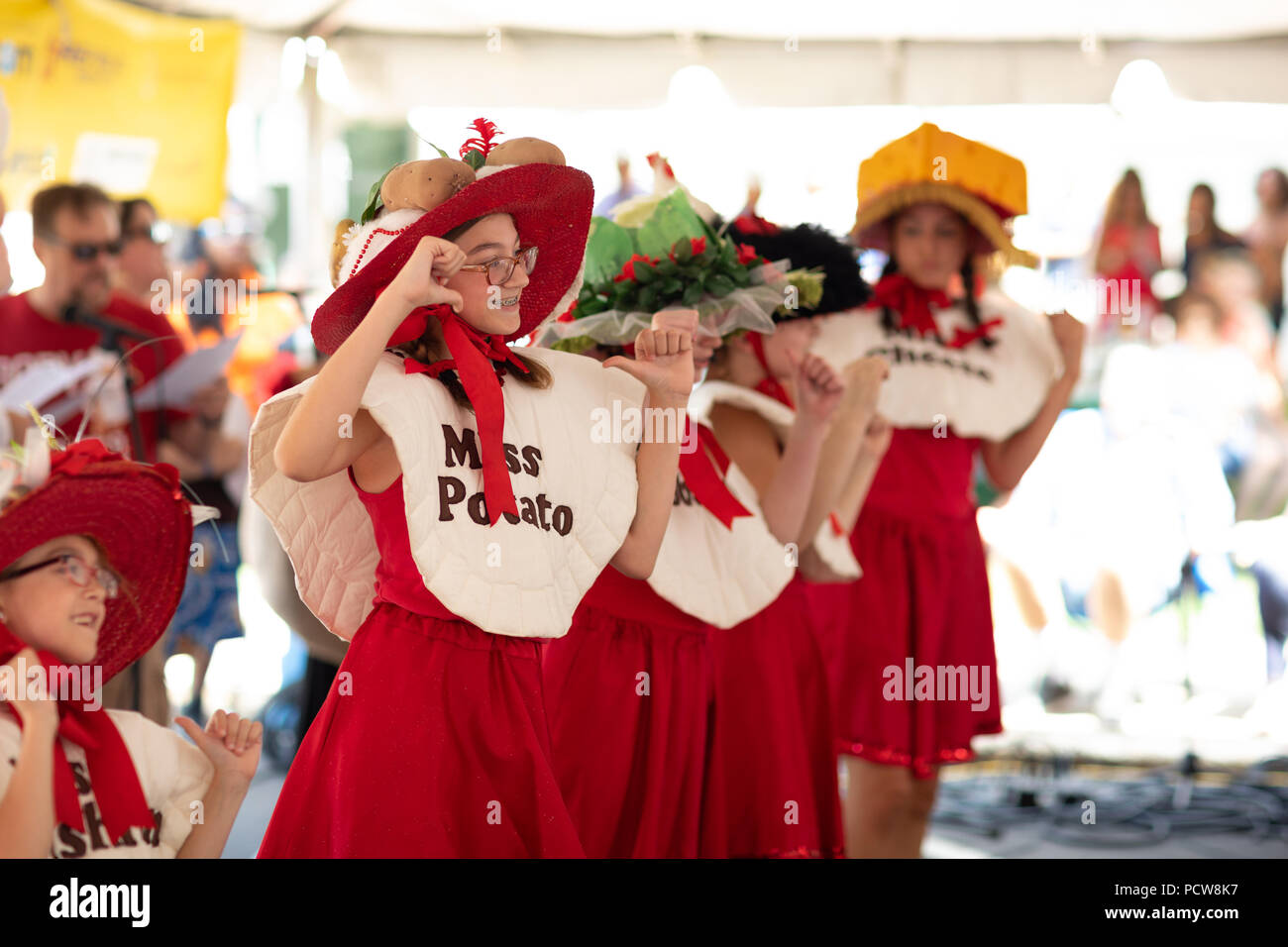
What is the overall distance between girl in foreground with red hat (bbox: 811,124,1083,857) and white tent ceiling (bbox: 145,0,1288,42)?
7.84ft

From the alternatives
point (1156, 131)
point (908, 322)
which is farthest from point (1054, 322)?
point (1156, 131)

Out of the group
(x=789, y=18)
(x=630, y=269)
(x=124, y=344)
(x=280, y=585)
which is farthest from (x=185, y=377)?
(x=789, y=18)

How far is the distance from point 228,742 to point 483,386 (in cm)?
55

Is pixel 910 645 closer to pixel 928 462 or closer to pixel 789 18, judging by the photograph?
pixel 928 462

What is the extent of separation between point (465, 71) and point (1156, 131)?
2.80m

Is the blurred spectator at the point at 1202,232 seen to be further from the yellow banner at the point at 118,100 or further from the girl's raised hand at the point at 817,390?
the yellow banner at the point at 118,100

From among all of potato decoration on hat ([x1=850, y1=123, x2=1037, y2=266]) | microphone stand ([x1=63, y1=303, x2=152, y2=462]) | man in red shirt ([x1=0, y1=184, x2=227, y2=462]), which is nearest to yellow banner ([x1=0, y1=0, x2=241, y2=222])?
man in red shirt ([x1=0, y1=184, x2=227, y2=462])

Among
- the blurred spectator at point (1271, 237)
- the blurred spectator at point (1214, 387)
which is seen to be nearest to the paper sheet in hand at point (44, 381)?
the blurred spectator at point (1214, 387)

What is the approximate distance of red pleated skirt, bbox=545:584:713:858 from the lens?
7.41 feet

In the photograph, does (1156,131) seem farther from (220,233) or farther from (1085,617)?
(220,233)

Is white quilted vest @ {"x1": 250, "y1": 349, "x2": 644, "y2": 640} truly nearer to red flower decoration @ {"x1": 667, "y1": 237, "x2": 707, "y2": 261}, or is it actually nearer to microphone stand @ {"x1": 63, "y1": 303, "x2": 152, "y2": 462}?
red flower decoration @ {"x1": 667, "y1": 237, "x2": 707, "y2": 261}

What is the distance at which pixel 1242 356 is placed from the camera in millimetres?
5324

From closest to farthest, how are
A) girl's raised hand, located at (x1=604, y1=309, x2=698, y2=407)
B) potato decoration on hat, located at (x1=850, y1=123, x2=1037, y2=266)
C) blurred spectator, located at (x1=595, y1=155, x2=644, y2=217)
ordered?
1. girl's raised hand, located at (x1=604, y1=309, x2=698, y2=407)
2. potato decoration on hat, located at (x1=850, y1=123, x2=1037, y2=266)
3. blurred spectator, located at (x1=595, y1=155, x2=644, y2=217)
